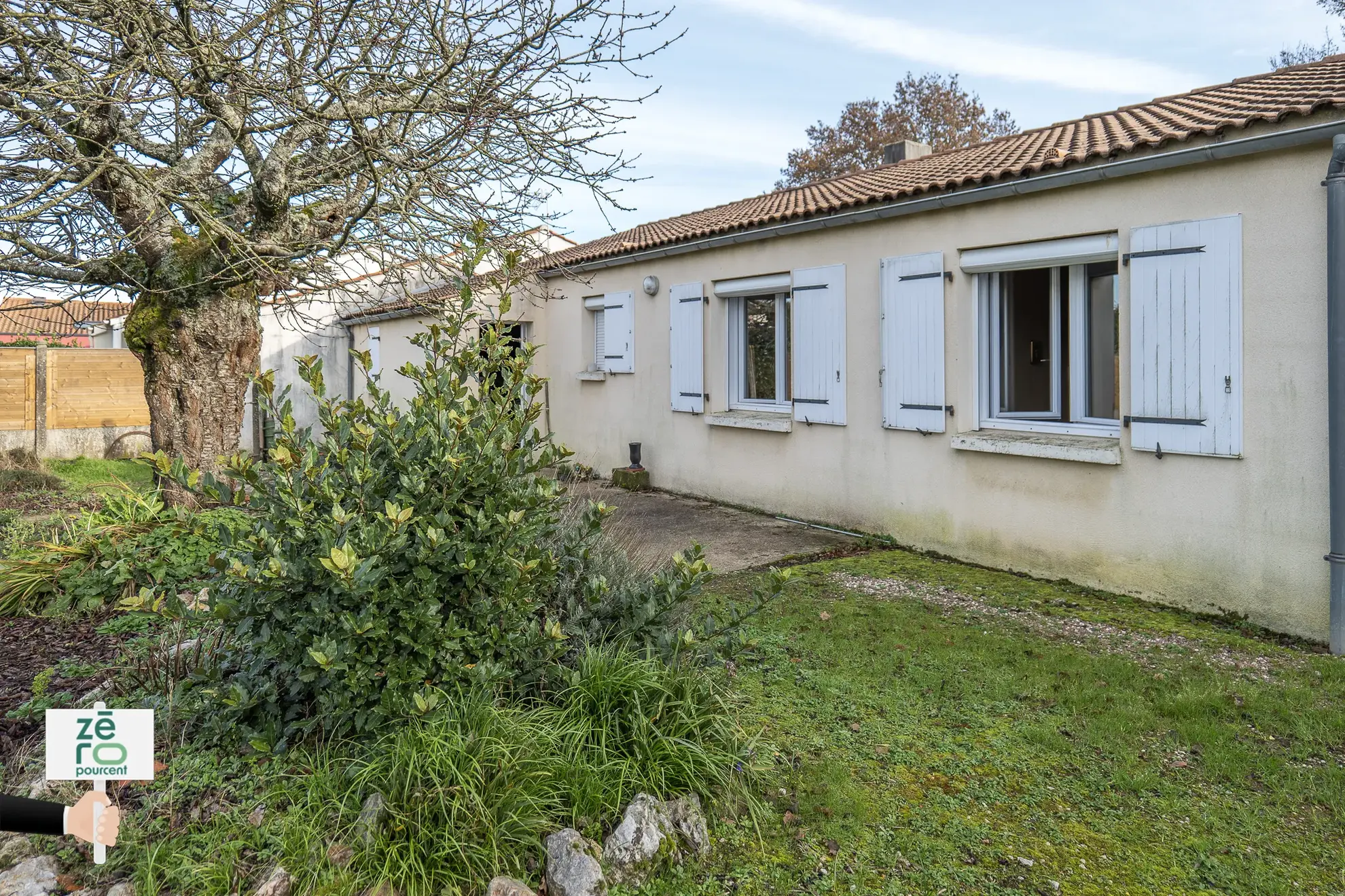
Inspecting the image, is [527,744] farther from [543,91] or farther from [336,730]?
[543,91]

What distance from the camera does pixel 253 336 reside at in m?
6.90

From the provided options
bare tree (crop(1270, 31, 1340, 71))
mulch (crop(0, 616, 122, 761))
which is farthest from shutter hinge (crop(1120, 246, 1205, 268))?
bare tree (crop(1270, 31, 1340, 71))

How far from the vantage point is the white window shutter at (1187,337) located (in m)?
5.75

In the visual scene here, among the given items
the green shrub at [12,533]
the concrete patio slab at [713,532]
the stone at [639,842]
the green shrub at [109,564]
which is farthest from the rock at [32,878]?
the concrete patio slab at [713,532]

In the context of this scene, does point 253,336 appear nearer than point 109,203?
No

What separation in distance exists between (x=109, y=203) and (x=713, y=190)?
442 inches

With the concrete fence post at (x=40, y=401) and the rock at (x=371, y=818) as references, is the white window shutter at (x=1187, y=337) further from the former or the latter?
the concrete fence post at (x=40, y=401)

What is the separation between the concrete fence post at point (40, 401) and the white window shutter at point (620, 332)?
9.26 m

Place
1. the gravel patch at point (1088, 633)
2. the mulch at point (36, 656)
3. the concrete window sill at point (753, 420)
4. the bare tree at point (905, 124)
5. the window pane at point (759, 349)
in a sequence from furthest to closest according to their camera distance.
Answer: the bare tree at point (905, 124) < the window pane at point (759, 349) < the concrete window sill at point (753, 420) < the gravel patch at point (1088, 633) < the mulch at point (36, 656)

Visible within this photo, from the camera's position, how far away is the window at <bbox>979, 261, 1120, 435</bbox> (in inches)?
287

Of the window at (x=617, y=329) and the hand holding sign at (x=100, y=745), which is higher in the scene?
the window at (x=617, y=329)

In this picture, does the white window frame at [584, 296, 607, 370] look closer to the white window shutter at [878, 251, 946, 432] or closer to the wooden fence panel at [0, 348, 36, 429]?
the white window shutter at [878, 251, 946, 432]

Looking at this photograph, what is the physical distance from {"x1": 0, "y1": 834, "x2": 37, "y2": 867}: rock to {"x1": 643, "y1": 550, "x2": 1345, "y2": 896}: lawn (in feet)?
6.70

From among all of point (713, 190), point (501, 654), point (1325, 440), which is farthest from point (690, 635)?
point (713, 190)
